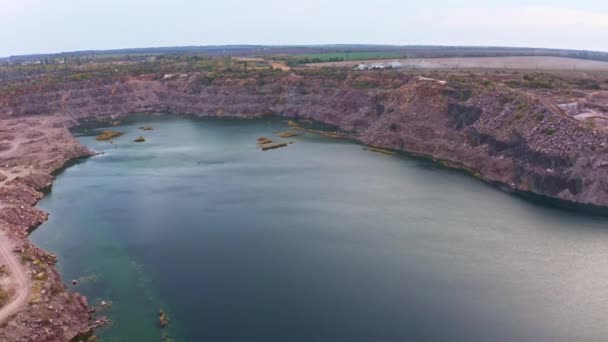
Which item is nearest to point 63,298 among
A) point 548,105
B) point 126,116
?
point 548,105

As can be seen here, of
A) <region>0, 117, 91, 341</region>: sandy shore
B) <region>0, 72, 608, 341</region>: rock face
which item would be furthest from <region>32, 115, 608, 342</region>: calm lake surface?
<region>0, 72, 608, 341</region>: rock face

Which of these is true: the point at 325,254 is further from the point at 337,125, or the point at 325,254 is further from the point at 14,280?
the point at 337,125

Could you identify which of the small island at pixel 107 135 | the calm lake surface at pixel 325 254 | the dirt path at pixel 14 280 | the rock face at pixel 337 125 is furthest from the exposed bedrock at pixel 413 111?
the dirt path at pixel 14 280

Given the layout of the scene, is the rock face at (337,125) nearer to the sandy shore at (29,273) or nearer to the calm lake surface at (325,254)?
the sandy shore at (29,273)

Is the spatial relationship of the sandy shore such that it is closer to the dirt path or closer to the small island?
the dirt path

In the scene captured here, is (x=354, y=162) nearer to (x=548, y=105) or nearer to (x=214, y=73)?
Result: (x=548, y=105)

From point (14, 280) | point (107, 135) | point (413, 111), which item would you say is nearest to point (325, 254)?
point (14, 280)

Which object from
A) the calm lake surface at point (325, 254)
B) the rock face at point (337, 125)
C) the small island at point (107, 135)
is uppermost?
the rock face at point (337, 125)
